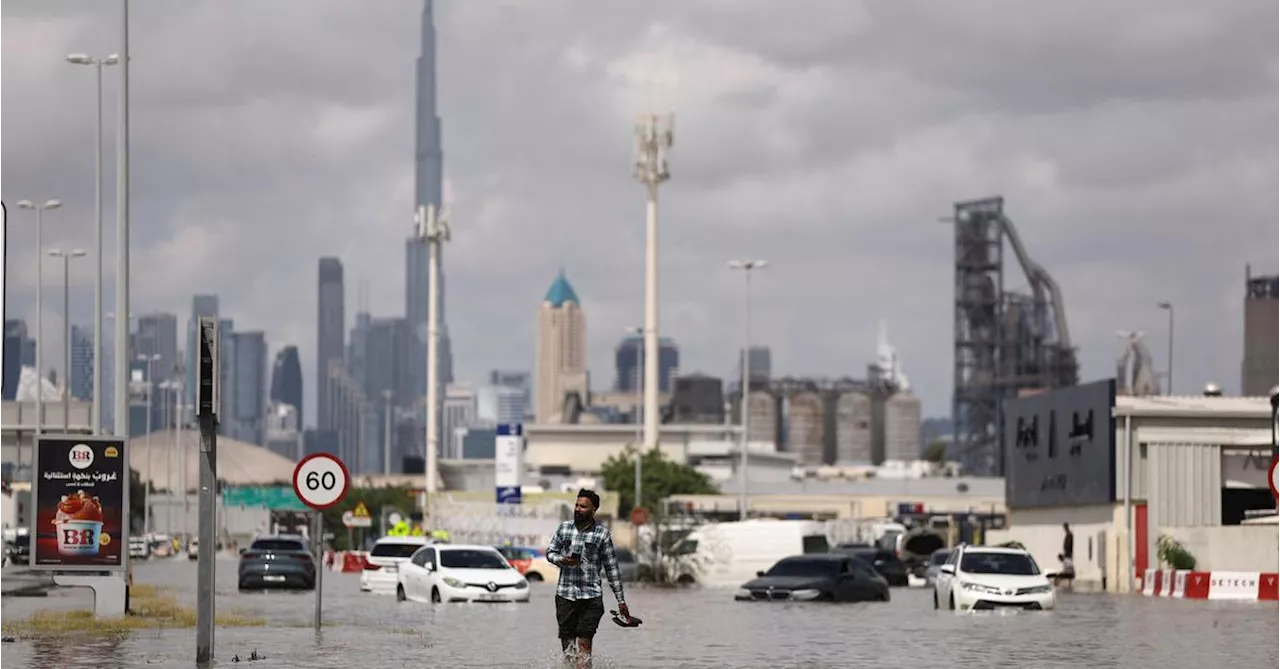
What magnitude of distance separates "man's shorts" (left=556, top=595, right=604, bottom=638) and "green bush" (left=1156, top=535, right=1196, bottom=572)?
42007 millimetres

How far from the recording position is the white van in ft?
212

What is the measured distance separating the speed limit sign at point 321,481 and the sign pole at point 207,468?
4491mm

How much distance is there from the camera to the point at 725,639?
3077 cm

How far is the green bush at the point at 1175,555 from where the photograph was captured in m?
59.2

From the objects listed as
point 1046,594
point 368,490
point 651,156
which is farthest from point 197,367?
point 368,490

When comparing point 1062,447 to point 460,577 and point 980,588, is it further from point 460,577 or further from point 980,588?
point 460,577

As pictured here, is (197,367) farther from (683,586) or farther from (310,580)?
(683,586)

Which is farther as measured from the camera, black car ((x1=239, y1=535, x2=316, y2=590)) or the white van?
the white van

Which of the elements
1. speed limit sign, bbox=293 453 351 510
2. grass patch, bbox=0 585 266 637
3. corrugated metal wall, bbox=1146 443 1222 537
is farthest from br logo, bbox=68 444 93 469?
corrugated metal wall, bbox=1146 443 1222 537

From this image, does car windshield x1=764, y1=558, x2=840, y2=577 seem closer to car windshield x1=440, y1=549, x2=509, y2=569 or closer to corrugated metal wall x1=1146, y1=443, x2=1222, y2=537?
car windshield x1=440, y1=549, x2=509, y2=569

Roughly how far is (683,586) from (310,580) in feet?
39.8

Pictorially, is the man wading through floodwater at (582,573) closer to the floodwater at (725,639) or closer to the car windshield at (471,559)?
the floodwater at (725,639)

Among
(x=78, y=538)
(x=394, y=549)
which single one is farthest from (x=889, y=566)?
(x=78, y=538)

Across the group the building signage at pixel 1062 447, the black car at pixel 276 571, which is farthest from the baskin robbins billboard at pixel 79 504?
the building signage at pixel 1062 447
